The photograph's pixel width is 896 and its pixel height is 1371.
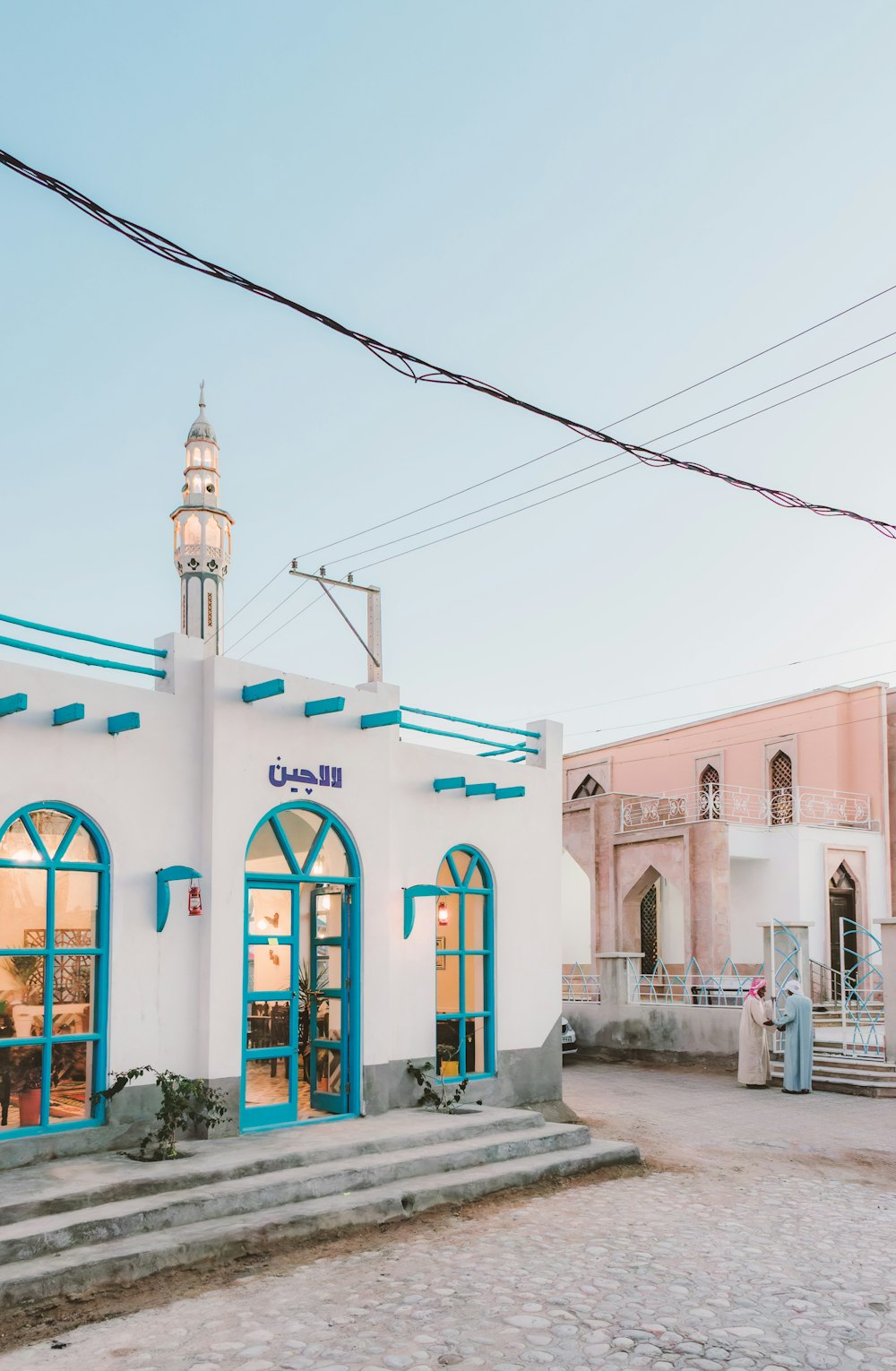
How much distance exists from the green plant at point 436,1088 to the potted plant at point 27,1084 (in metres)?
3.85

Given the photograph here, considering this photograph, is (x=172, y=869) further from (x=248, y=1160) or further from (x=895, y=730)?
(x=895, y=730)

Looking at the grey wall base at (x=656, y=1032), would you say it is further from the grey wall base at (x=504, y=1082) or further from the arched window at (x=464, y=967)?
the arched window at (x=464, y=967)

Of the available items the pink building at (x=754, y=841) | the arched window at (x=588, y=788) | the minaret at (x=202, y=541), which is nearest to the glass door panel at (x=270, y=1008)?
the minaret at (x=202, y=541)

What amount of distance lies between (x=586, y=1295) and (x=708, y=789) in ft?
76.7

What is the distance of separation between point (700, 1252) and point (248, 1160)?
328cm

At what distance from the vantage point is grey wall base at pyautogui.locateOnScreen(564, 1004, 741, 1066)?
1853cm

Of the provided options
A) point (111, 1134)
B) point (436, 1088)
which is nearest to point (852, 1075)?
point (436, 1088)

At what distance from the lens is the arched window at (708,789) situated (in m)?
27.9

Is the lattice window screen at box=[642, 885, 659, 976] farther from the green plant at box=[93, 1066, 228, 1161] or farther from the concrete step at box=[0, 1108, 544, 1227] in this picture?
the green plant at box=[93, 1066, 228, 1161]

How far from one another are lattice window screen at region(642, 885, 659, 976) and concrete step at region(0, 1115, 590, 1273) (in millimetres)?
17024

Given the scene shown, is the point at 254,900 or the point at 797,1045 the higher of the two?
the point at 254,900

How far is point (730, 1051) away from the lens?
18.4 meters

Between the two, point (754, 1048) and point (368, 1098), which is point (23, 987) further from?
point (754, 1048)

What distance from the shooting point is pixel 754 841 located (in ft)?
82.4
